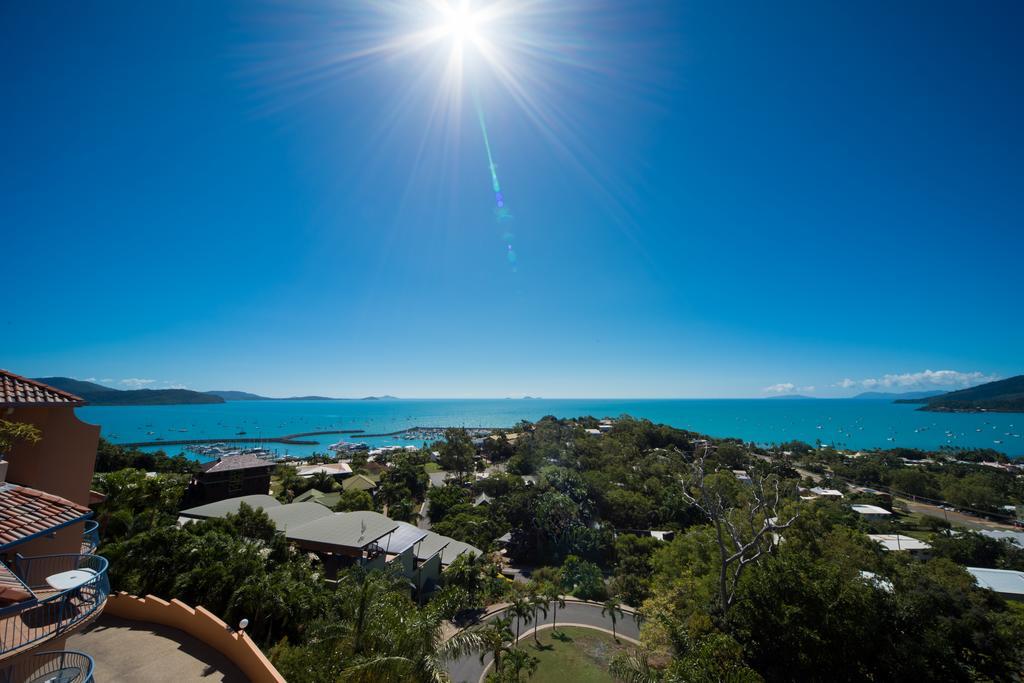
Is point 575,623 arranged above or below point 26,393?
below

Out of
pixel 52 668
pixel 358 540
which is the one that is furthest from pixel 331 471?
pixel 52 668

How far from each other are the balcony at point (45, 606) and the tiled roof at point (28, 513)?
1.66 ft

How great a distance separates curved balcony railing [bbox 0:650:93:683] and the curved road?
1341 centimetres

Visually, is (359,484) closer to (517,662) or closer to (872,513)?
(517,662)

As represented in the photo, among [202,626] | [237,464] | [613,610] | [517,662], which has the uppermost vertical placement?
[237,464]

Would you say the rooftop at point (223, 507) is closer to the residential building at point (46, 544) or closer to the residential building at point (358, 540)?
the residential building at point (358, 540)

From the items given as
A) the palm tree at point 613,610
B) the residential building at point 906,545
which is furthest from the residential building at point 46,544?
the residential building at point 906,545

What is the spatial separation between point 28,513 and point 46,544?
354 cm

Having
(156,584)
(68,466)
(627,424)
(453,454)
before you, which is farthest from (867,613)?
(627,424)

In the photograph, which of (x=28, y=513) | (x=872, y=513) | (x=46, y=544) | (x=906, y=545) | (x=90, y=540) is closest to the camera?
(x=28, y=513)

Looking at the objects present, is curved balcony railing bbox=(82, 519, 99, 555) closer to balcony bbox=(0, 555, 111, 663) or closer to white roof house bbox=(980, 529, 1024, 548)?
balcony bbox=(0, 555, 111, 663)

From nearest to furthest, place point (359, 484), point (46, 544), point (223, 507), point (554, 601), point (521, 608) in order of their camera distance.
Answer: point (46, 544) → point (521, 608) → point (554, 601) → point (223, 507) → point (359, 484)

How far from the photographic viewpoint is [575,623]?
19891mm

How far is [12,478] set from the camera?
855cm
